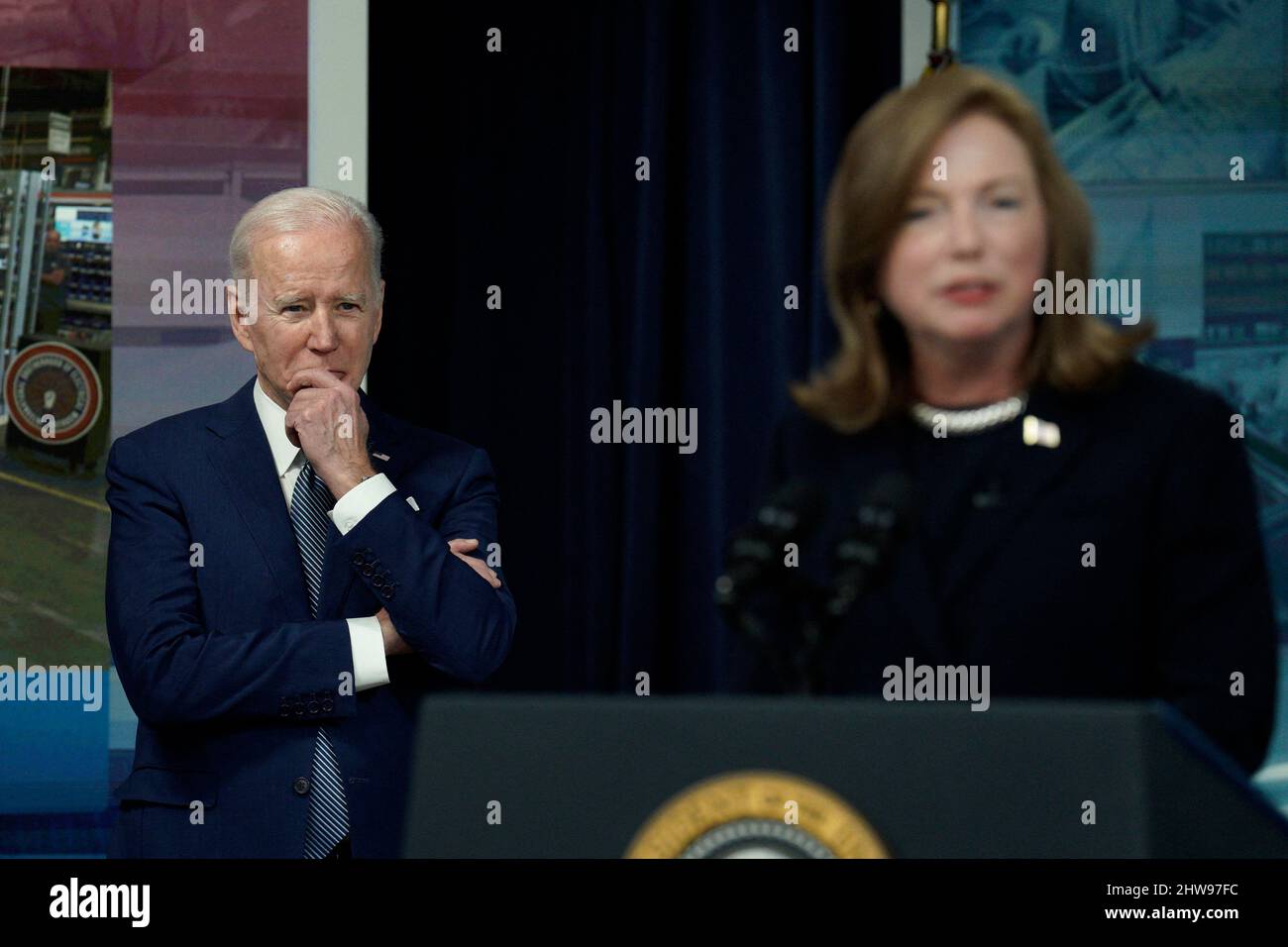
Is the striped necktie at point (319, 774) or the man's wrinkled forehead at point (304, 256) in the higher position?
the man's wrinkled forehead at point (304, 256)

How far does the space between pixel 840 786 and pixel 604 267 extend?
2.29 metres

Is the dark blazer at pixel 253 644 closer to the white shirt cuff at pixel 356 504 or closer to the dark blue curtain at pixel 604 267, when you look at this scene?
the white shirt cuff at pixel 356 504

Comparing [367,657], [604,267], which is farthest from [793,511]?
[604,267]

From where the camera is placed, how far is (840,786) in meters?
1.14

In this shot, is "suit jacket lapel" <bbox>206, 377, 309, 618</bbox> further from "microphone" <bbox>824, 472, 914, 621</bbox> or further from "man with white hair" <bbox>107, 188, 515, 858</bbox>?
"microphone" <bbox>824, 472, 914, 621</bbox>

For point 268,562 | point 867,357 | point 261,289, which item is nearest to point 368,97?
point 261,289

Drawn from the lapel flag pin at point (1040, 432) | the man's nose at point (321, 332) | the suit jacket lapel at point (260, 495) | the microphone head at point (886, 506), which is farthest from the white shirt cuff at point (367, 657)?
the microphone head at point (886, 506)

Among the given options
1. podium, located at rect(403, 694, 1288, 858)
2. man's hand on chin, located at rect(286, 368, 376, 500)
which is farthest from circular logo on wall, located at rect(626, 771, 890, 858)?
man's hand on chin, located at rect(286, 368, 376, 500)

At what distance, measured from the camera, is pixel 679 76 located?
333 centimetres

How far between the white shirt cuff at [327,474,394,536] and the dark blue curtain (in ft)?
3.44

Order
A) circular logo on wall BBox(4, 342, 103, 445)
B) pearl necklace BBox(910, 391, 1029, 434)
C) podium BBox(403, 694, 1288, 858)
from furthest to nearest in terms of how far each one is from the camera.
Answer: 1. circular logo on wall BBox(4, 342, 103, 445)
2. pearl necklace BBox(910, 391, 1029, 434)
3. podium BBox(403, 694, 1288, 858)

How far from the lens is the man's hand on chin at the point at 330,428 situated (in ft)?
7.38

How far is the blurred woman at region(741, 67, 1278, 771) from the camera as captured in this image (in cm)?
160

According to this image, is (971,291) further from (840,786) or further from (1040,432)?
(840,786)
